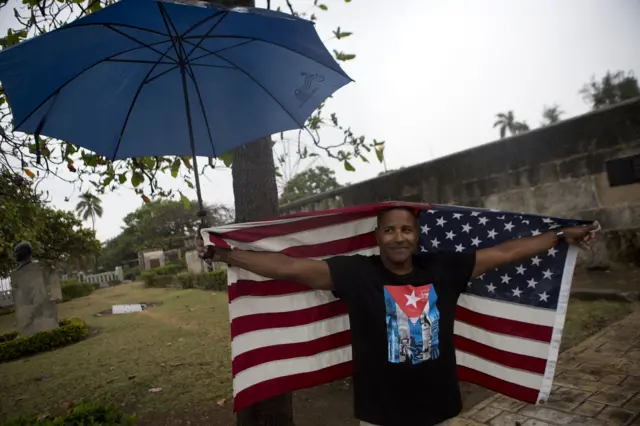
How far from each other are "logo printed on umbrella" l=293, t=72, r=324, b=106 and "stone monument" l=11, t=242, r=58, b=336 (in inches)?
395

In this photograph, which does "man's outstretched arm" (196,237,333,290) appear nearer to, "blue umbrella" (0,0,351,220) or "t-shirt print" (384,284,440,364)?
"t-shirt print" (384,284,440,364)

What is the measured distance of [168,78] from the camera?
285 centimetres

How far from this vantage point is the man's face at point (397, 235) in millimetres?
2092

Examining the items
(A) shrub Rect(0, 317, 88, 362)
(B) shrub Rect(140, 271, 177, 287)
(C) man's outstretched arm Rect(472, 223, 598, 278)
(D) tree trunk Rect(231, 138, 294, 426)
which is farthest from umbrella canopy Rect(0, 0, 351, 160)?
(B) shrub Rect(140, 271, 177, 287)

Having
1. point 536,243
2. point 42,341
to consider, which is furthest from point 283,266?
point 42,341

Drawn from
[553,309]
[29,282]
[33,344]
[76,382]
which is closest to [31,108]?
[553,309]

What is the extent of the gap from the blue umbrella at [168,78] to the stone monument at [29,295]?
922cm

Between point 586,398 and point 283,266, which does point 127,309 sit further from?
point 586,398

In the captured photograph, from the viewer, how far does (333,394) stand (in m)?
4.29

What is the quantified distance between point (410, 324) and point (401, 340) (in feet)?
0.31

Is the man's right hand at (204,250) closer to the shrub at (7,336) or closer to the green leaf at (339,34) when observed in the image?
the green leaf at (339,34)

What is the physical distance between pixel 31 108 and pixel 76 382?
16.8 ft

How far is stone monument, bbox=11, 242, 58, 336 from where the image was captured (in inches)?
383

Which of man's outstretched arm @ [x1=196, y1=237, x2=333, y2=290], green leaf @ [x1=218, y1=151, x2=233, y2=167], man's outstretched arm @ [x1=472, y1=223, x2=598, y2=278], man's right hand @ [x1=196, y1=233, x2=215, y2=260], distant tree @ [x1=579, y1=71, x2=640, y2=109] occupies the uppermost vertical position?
distant tree @ [x1=579, y1=71, x2=640, y2=109]
